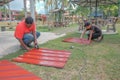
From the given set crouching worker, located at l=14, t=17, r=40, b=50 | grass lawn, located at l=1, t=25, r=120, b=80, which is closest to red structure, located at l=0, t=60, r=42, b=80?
grass lawn, located at l=1, t=25, r=120, b=80

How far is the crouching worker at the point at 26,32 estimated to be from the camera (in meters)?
7.52

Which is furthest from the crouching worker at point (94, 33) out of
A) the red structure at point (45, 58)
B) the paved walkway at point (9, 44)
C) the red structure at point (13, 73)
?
the red structure at point (13, 73)

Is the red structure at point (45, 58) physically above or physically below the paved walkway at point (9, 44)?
above

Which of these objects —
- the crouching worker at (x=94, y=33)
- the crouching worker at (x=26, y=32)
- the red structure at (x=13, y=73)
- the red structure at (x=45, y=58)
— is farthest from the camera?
the crouching worker at (x=94, y=33)

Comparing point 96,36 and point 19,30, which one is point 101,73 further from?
point 96,36

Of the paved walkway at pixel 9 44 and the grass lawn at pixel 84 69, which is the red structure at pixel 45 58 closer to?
the grass lawn at pixel 84 69

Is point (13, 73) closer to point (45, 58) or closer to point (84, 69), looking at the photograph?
point (84, 69)

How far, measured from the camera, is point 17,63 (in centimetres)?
598

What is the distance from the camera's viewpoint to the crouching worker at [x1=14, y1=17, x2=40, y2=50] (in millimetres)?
7523

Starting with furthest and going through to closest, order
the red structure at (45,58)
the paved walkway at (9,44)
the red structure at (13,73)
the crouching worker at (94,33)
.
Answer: the crouching worker at (94,33), the paved walkway at (9,44), the red structure at (45,58), the red structure at (13,73)

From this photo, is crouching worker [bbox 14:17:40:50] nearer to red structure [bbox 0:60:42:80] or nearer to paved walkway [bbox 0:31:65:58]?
paved walkway [bbox 0:31:65:58]

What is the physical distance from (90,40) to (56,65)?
5077mm

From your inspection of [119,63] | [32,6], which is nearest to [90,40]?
[32,6]

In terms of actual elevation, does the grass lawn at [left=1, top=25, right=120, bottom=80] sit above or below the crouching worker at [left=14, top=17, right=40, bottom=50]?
below
